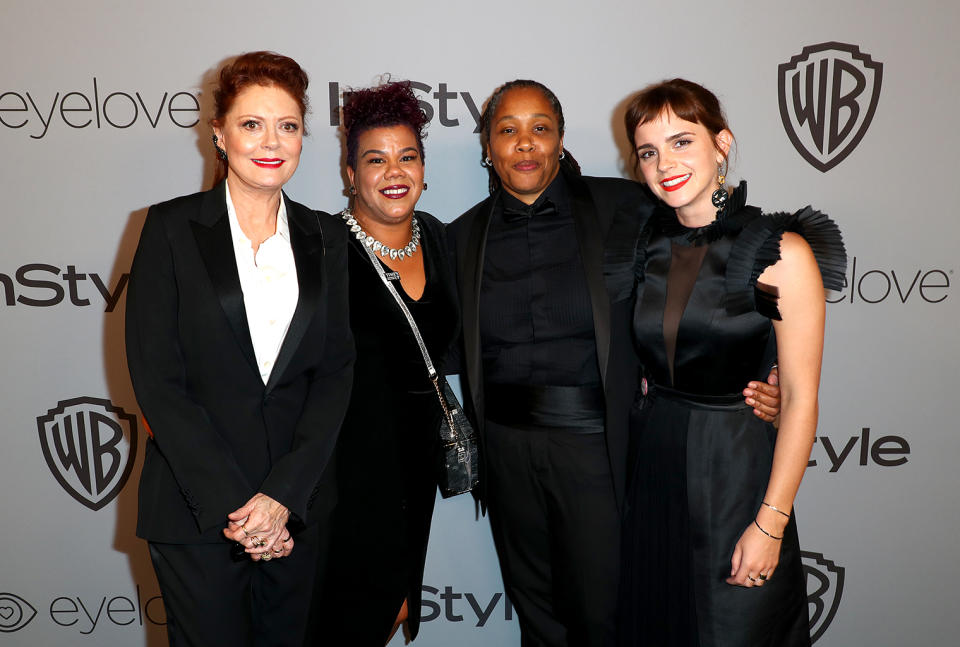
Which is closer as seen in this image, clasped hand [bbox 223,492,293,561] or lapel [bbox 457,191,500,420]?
clasped hand [bbox 223,492,293,561]

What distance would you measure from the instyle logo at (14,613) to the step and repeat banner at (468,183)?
0.04ft

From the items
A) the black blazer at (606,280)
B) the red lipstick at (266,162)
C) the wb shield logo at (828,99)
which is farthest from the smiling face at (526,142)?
the wb shield logo at (828,99)

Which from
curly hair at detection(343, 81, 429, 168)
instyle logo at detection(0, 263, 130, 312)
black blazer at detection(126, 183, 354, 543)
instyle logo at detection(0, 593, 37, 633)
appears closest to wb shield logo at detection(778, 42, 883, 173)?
curly hair at detection(343, 81, 429, 168)

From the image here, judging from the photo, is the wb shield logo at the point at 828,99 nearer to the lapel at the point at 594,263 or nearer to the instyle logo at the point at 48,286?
the lapel at the point at 594,263

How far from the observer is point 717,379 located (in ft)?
6.58

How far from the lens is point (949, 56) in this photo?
3002 millimetres

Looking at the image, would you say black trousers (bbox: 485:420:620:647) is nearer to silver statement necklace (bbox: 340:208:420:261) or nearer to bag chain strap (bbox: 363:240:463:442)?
bag chain strap (bbox: 363:240:463:442)

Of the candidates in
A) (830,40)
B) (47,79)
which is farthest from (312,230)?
(830,40)

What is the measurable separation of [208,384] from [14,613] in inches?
90.6

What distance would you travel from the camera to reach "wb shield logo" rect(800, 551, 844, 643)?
3.26 m

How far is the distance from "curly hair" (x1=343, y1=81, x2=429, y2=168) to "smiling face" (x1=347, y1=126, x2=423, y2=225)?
0.03 meters

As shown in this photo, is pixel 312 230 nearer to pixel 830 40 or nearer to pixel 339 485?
pixel 339 485

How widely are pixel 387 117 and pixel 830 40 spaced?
2.05m

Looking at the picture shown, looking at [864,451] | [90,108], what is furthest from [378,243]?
[864,451]
